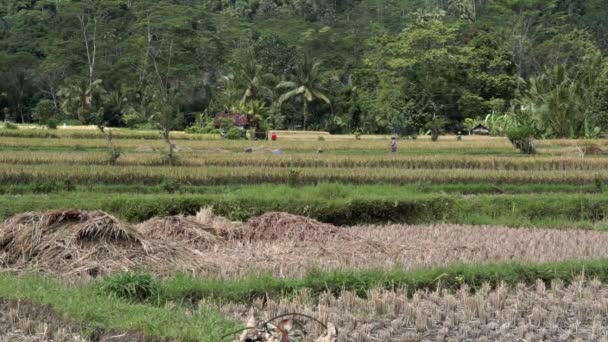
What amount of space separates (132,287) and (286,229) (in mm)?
4049

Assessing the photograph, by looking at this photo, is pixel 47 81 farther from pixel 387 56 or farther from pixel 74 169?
pixel 74 169

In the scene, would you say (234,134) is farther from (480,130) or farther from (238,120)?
(480,130)

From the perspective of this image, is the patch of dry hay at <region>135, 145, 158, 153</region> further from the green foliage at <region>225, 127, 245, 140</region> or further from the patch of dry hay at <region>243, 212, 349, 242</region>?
the patch of dry hay at <region>243, 212, 349, 242</region>

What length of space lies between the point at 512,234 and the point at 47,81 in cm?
4672

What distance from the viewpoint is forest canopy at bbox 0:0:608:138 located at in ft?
127

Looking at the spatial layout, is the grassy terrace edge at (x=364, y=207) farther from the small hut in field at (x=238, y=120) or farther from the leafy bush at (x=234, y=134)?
the small hut in field at (x=238, y=120)

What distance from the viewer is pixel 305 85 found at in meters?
46.4

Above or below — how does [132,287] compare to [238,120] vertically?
above

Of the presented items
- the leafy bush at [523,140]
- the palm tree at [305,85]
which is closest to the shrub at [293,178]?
the leafy bush at [523,140]

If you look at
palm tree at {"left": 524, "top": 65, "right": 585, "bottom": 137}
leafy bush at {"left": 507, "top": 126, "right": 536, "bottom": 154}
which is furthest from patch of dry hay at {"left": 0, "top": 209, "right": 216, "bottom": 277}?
palm tree at {"left": 524, "top": 65, "right": 585, "bottom": 137}

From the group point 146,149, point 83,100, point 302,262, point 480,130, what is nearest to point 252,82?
point 83,100

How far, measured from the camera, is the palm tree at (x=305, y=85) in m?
46.0

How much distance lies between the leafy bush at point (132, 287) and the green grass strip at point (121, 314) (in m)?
0.15

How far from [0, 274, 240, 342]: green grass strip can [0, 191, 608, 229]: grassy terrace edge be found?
6.71 m
